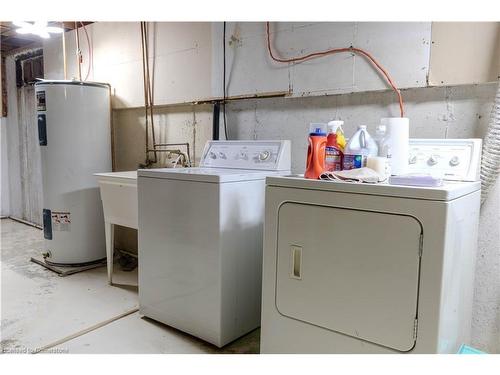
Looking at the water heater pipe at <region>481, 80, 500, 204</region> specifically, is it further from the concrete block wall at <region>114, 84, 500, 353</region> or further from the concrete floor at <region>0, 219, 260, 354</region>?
the concrete floor at <region>0, 219, 260, 354</region>

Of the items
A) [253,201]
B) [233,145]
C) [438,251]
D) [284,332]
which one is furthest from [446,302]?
[233,145]

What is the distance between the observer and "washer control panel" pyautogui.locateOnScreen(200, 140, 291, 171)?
216cm

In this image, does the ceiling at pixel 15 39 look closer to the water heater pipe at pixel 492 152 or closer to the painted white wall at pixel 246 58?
the painted white wall at pixel 246 58

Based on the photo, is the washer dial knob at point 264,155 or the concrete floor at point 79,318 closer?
the concrete floor at point 79,318

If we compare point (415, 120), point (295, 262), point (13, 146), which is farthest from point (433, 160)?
point (13, 146)

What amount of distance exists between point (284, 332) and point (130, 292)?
161 centimetres

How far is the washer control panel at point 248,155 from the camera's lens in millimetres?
2160

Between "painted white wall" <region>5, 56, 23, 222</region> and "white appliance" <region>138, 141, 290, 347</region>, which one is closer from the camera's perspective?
"white appliance" <region>138, 141, 290, 347</region>

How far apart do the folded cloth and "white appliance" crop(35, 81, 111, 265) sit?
97.1 inches

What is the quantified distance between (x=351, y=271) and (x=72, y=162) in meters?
2.67

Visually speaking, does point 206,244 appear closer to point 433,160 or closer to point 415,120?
point 433,160

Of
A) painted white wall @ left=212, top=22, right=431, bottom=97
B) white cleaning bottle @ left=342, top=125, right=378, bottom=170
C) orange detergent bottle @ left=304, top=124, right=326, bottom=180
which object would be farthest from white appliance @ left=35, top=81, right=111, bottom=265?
white cleaning bottle @ left=342, top=125, right=378, bottom=170

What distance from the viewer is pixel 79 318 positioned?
7.48 ft

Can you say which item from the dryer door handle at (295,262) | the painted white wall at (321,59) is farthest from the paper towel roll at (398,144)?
the dryer door handle at (295,262)
